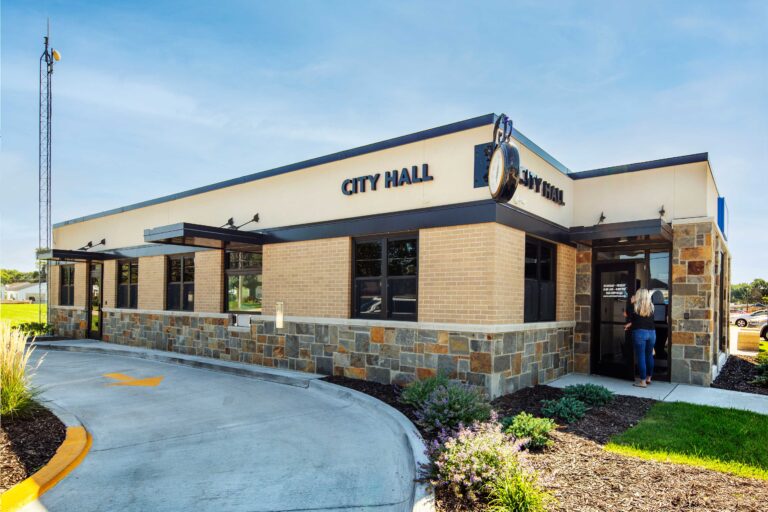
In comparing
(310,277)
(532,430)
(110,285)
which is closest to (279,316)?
(310,277)

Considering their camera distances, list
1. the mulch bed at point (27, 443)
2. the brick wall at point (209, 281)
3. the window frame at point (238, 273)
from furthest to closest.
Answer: the brick wall at point (209, 281), the window frame at point (238, 273), the mulch bed at point (27, 443)

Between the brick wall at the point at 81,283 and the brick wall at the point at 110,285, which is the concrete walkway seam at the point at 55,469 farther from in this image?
the brick wall at the point at 81,283

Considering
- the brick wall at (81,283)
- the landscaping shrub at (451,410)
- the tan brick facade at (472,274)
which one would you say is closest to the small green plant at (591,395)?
the tan brick facade at (472,274)

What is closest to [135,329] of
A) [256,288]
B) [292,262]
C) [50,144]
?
[256,288]

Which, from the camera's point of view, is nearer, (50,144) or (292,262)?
(292,262)

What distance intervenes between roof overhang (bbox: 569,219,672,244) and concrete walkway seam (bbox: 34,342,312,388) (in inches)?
253

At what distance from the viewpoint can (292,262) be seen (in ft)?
37.3

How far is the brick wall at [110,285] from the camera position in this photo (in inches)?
678

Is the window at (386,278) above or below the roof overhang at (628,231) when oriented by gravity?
below

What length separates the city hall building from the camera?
8633 millimetres

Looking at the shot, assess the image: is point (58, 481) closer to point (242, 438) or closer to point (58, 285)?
point (242, 438)

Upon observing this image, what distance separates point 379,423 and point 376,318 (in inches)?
117

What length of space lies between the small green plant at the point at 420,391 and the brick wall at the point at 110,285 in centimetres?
1348

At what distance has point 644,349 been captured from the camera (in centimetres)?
1001
